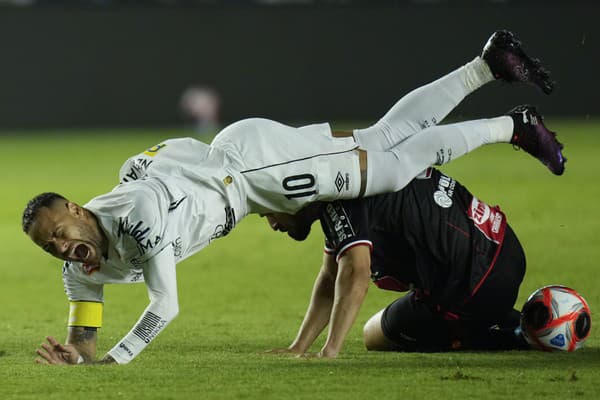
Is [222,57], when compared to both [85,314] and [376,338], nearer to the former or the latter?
[376,338]

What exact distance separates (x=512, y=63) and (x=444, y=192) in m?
0.93

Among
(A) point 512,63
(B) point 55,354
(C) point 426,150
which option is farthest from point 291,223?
(A) point 512,63

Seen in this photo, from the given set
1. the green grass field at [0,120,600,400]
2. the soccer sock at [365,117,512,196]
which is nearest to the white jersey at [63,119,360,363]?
the soccer sock at [365,117,512,196]

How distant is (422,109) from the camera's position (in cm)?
617

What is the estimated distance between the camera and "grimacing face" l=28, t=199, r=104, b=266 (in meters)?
4.79

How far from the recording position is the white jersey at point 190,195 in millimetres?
4910

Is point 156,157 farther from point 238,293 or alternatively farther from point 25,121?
point 25,121

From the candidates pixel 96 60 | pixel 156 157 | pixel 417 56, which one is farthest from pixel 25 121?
pixel 156 157

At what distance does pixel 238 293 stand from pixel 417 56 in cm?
1710

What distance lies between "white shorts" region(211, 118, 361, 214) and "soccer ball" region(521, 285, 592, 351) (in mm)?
1113

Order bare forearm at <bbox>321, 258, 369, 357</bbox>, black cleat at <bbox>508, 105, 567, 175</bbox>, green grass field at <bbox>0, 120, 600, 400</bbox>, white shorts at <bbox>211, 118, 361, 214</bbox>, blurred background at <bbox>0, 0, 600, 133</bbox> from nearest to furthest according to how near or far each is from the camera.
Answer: green grass field at <bbox>0, 120, 600, 400</bbox> < bare forearm at <bbox>321, 258, 369, 357</bbox> < white shorts at <bbox>211, 118, 361, 214</bbox> < black cleat at <bbox>508, 105, 567, 175</bbox> < blurred background at <bbox>0, 0, 600, 133</bbox>

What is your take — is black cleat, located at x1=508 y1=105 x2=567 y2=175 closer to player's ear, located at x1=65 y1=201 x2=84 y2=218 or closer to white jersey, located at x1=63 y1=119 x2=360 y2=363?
white jersey, located at x1=63 y1=119 x2=360 y2=363

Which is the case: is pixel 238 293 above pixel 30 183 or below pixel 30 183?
above

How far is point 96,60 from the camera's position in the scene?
2525cm
